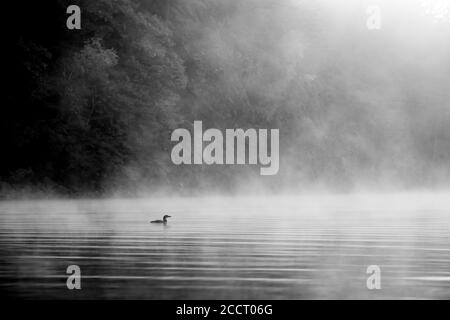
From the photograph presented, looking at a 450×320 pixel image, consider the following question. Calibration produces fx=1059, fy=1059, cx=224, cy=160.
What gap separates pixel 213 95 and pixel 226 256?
28.5 meters

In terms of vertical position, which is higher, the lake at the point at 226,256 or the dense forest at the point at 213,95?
the dense forest at the point at 213,95

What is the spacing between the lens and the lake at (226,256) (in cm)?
1003

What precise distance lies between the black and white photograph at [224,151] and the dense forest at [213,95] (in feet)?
0.27

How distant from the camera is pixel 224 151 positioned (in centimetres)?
4128

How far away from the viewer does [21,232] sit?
17.9 metres

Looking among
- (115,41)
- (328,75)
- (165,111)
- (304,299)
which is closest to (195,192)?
(165,111)

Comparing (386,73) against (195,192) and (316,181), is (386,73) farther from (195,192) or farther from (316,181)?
(195,192)

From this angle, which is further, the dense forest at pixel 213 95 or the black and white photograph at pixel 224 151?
the dense forest at pixel 213 95

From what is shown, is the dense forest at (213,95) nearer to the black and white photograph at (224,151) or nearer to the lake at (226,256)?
the black and white photograph at (224,151)
